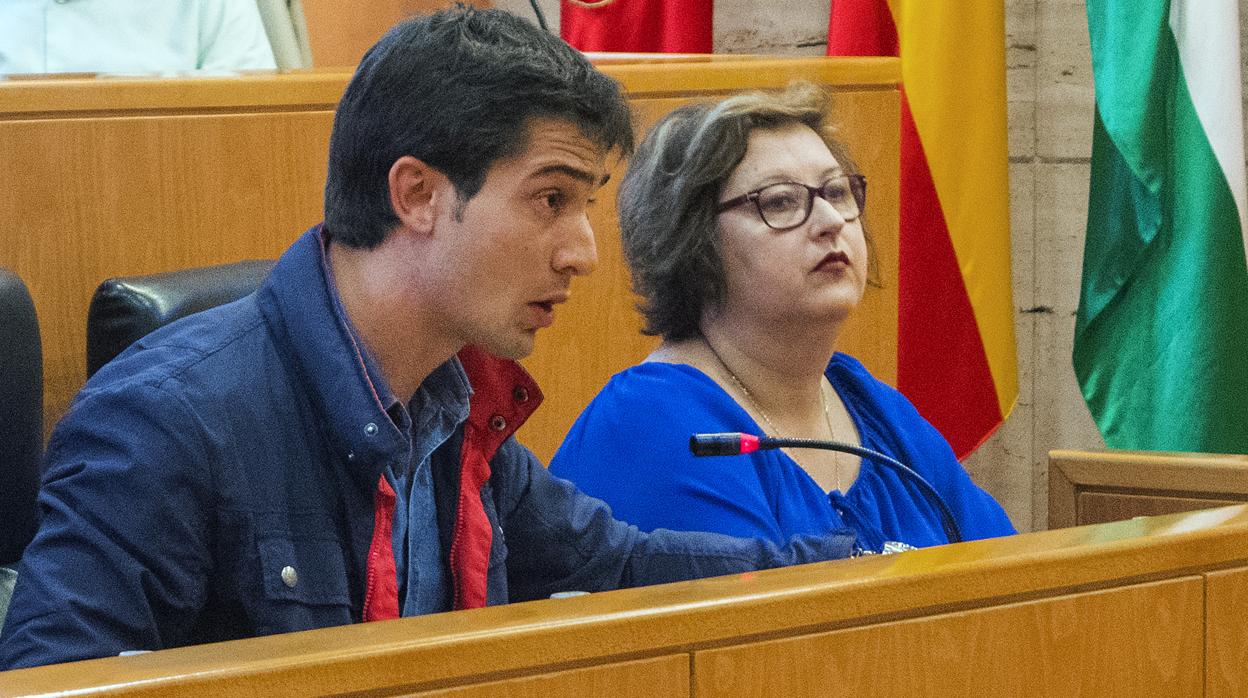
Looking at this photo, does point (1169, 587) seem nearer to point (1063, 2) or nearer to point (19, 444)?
point (19, 444)

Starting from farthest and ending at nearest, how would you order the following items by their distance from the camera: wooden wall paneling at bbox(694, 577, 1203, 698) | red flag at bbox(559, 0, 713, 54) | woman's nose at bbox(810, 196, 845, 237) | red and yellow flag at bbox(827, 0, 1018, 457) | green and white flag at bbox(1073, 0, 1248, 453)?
red flag at bbox(559, 0, 713, 54), red and yellow flag at bbox(827, 0, 1018, 457), green and white flag at bbox(1073, 0, 1248, 453), woman's nose at bbox(810, 196, 845, 237), wooden wall paneling at bbox(694, 577, 1203, 698)

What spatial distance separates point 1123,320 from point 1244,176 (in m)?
0.31

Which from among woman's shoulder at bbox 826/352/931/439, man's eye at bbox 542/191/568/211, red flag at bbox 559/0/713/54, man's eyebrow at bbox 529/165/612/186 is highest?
red flag at bbox 559/0/713/54

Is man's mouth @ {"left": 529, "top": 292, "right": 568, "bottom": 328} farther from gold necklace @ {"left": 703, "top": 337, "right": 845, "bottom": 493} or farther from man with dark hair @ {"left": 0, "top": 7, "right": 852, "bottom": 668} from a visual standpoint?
gold necklace @ {"left": 703, "top": 337, "right": 845, "bottom": 493}

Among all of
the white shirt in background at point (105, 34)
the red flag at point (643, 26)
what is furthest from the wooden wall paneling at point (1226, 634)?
the red flag at point (643, 26)

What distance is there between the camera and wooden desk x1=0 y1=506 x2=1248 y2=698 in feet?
3.02

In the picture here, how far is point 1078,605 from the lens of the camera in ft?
3.95

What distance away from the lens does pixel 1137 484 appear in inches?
81.9

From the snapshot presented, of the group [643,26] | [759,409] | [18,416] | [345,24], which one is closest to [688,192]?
[759,409]

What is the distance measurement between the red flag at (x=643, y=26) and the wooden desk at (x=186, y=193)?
105 centimetres

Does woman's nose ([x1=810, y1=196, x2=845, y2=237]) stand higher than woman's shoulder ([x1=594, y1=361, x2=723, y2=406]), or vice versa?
woman's nose ([x1=810, y1=196, x2=845, y2=237])

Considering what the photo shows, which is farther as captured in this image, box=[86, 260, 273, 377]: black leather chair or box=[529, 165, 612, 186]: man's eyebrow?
box=[86, 260, 273, 377]: black leather chair

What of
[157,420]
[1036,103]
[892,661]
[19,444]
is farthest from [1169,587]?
[1036,103]

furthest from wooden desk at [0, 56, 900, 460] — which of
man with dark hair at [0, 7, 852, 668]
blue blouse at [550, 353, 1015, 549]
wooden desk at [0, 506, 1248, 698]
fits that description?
wooden desk at [0, 506, 1248, 698]
